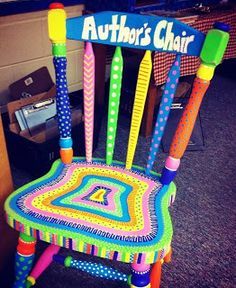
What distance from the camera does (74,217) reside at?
835 mm

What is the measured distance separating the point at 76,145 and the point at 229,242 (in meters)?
0.75

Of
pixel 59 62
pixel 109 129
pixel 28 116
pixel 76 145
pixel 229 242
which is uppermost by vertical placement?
pixel 59 62

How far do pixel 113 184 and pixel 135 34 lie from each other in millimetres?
395

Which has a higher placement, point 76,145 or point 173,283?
point 76,145

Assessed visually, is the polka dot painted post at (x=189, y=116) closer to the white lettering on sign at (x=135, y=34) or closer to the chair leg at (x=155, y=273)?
the white lettering on sign at (x=135, y=34)

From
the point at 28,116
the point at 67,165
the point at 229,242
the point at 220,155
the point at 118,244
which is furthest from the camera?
the point at 220,155

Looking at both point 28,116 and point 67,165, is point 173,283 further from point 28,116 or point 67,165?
point 28,116

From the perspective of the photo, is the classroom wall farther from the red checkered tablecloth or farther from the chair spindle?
the chair spindle

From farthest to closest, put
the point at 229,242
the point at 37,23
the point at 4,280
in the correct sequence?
the point at 37,23
the point at 229,242
the point at 4,280

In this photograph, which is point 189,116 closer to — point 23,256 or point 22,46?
point 23,256

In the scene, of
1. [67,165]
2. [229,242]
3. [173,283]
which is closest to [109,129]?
[67,165]

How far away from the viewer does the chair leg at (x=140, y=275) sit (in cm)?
83

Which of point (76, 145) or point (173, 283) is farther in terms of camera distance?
point (76, 145)

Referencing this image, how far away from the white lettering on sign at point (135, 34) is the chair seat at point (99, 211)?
356mm
